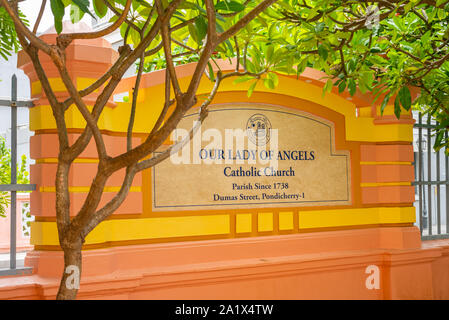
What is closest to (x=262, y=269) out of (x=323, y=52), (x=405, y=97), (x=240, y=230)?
(x=240, y=230)

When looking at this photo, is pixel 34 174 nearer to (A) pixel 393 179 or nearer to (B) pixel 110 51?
(B) pixel 110 51

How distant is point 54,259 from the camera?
4.34 m

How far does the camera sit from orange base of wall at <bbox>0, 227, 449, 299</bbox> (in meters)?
4.40

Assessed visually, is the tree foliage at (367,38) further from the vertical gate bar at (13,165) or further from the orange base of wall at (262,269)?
the vertical gate bar at (13,165)

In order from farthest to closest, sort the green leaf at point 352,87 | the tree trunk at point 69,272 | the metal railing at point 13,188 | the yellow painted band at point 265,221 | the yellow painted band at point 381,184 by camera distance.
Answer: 1. the yellow painted band at point 381,184
2. the yellow painted band at point 265,221
3. the green leaf at point 352,87
4. the metal railing at point 13,188
5. the tree trunk at point 69,272

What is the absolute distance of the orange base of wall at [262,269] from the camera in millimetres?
4402

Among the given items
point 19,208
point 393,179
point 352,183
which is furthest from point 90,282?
point 19,208

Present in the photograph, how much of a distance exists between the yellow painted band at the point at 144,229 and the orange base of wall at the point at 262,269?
10 centimetres

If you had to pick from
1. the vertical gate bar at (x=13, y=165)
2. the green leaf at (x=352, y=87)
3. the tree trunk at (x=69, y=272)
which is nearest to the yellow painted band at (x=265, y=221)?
the green leaf at (x=352, y=87)

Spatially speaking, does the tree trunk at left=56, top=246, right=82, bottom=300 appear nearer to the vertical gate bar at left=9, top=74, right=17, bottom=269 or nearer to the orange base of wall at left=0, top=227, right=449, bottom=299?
the orange base of wall at left=0, top=227, right=449, bottom=299

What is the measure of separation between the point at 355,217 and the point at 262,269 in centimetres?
144

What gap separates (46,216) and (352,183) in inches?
134

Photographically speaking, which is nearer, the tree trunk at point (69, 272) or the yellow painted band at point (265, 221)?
the tree trunk at point (69, 272)
